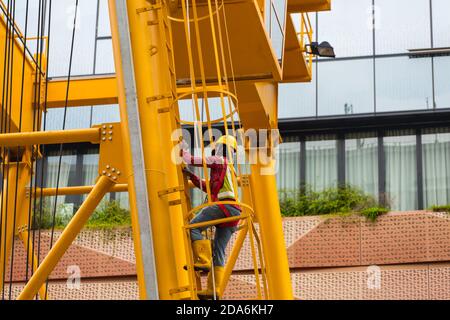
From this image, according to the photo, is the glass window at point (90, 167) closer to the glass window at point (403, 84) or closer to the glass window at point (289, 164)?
the glass window at point (289, 164)

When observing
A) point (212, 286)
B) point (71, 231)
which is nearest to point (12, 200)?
point (71, 231)

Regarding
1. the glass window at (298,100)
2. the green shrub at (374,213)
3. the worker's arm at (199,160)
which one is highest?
the glass window at (298,100)

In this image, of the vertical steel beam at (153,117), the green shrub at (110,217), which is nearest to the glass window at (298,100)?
the green shrub at (110,217)

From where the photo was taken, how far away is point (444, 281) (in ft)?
80.2

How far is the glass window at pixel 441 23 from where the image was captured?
2811cm

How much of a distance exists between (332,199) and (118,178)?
1621cm

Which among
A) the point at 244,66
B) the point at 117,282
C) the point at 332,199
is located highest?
the point at 244,66

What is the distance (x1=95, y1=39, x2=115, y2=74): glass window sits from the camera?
28859 mm

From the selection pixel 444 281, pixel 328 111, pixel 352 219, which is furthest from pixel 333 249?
pixel 328 111

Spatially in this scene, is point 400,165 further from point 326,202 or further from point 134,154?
point 134,154

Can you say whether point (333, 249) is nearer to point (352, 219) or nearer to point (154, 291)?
point (352, 219)

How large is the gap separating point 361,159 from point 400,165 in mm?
1137

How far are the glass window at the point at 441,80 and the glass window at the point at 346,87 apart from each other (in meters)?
1.78
